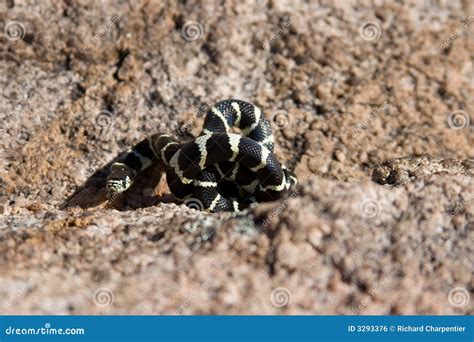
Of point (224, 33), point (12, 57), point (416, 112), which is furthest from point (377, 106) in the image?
point (12, 57)

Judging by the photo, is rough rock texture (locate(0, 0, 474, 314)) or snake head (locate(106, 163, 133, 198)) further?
snake head (locate(106, 163, 133, 198))

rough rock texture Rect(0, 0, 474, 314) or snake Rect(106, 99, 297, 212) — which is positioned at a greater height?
rough rock texture Rect(0, 0, 474, 314)

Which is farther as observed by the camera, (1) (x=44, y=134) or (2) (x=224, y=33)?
(2) (x=224, y=33)

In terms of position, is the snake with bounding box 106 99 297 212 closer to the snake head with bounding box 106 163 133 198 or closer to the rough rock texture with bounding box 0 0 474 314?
the snake head with bounding box 106 163 133 198

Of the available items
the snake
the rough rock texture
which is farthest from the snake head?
the rough rock texture

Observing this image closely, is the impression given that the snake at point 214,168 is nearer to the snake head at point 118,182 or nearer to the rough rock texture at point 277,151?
the snake head at point 118,182

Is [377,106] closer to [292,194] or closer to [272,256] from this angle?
[292,194]

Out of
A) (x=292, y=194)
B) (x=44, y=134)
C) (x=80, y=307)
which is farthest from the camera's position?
(x=44, y=134)

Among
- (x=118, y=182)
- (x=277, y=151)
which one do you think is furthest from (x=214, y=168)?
(x=118, y=182)
